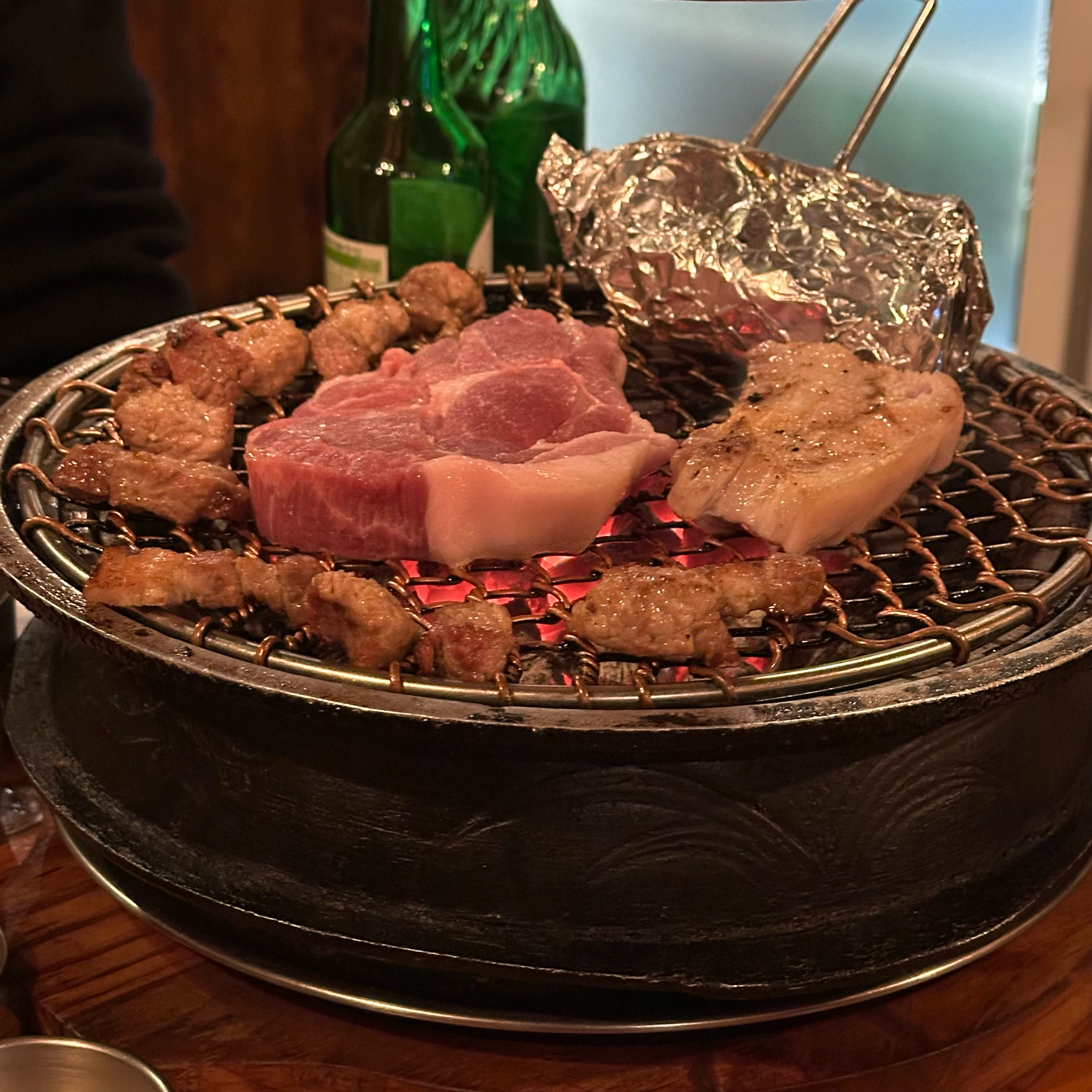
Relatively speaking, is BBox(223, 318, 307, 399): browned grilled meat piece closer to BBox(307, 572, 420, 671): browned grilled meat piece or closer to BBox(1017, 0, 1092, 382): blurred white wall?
BBox(307, 572, 420, 671): browned grilled meat piece

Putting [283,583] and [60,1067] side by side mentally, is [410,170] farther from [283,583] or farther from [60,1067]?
[60,1067]

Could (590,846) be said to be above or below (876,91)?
below

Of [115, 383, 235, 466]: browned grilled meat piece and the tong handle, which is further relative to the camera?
the tong handle

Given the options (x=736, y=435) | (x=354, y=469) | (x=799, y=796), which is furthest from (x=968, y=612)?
(x=354, y=469)

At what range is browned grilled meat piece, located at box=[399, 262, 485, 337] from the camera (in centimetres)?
244

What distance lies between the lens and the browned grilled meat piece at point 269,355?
2.19 metres

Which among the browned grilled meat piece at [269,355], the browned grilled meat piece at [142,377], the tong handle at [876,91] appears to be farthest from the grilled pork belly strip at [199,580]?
the tong handle at [876,91]

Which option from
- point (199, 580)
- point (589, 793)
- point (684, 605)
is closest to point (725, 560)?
point (684, 605)

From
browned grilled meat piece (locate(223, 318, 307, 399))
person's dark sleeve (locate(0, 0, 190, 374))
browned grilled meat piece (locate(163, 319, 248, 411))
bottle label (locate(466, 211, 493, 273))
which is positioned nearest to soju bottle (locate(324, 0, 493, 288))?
A: bottle label (locate(466, 211, 493, 273))

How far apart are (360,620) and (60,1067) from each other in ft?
2.07

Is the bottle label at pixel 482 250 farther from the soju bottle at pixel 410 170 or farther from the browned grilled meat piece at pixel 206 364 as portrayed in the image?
the browned grilled meat piece at pixel 206 364

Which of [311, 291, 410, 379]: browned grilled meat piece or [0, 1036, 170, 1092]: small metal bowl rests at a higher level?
[311, 291, 410, 379]: browned grilled meat piece

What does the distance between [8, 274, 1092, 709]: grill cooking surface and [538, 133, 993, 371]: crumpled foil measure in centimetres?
12

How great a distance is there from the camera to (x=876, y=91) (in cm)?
235
